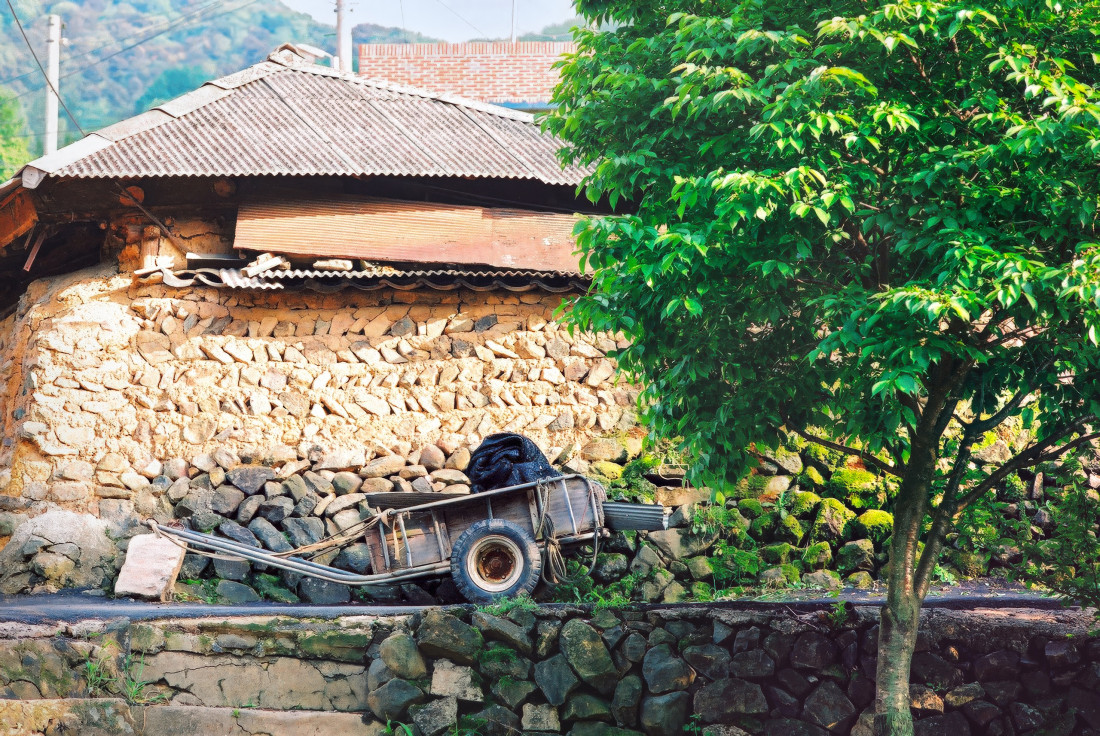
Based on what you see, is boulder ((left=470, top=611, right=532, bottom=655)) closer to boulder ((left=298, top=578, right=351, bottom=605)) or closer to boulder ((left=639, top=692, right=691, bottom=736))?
boulder ((left=639, top=692, right=691, bottom=736))

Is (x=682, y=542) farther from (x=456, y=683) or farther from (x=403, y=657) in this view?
(x=403, y=657)

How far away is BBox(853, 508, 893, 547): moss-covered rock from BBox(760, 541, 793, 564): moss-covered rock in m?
0.84

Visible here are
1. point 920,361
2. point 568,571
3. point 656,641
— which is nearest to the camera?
point 920,361

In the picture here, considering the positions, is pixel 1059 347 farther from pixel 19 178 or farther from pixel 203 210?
pixel 19 178

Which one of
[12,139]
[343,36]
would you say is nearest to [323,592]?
[343,36]

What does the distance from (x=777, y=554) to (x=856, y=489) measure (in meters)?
1.21

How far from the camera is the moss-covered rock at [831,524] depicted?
992cm

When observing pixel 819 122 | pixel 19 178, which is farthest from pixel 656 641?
pixel 19 178

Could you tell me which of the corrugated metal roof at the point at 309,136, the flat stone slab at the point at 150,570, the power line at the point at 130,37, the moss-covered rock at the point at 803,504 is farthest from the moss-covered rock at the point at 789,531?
the power line at the point at 130,37

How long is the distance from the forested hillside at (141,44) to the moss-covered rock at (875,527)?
1388 inches

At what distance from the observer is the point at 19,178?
32.8ft

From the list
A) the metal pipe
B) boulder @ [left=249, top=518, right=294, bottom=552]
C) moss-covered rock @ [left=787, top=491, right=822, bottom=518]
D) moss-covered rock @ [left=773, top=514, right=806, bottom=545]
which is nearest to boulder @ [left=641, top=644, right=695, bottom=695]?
the metal pipe

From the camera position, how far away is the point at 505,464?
8352 mm

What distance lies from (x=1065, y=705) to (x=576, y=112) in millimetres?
5065
